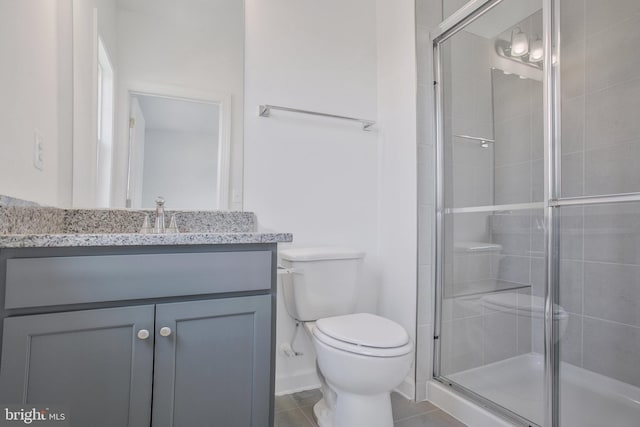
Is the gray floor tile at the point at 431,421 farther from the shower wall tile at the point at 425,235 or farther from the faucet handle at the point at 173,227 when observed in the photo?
the faucet handle at the point at 173,227

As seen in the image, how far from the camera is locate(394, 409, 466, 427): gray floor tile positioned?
1466 millimetres

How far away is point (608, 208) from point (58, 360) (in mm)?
2183

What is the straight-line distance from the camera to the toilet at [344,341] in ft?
→ 3.81

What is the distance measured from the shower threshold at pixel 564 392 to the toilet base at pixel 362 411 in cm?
58

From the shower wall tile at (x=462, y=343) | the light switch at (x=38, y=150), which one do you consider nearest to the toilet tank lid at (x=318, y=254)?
the shower wall tile at (x=462, y=343)

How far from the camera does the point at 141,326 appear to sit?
2.88 ft

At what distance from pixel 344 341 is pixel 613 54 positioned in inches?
71.9

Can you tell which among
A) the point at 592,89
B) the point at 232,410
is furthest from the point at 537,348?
the point at 232,410

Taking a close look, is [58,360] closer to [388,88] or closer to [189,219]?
[189,219]

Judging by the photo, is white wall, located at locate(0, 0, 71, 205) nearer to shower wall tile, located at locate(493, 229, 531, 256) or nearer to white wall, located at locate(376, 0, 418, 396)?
white wall, located at locate(376, 0, 418, 396)

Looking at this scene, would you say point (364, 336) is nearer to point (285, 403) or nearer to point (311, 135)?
point (285, 403)

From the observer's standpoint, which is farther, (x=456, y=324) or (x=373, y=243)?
(x=373, y=243)

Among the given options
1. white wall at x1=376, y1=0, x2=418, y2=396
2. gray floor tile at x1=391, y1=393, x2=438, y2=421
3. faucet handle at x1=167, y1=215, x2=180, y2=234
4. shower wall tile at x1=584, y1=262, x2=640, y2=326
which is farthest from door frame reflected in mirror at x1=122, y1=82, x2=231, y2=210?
shower wall tile at x1=584, y1=262, x2=640, y2=326

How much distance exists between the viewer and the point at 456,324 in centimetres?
173
